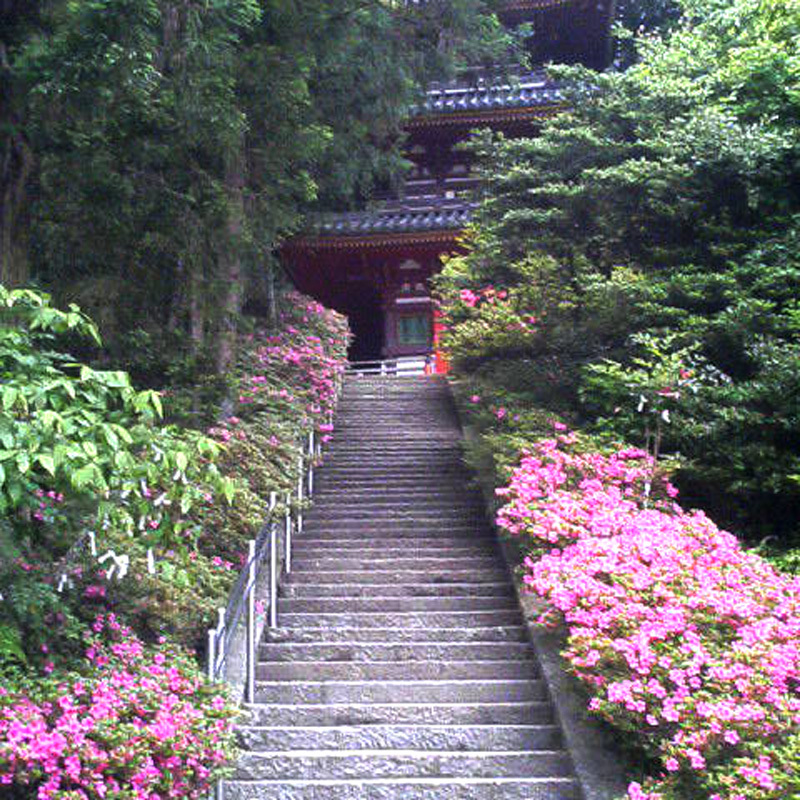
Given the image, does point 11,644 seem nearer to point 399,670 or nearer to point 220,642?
point 220,642

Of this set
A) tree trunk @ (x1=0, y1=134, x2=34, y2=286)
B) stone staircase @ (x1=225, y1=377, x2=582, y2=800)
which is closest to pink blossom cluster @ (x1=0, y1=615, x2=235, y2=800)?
stone staircase @ (x1=225, y1=377, x2=582, y2=800)

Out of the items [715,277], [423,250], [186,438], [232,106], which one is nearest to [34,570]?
[186,438]

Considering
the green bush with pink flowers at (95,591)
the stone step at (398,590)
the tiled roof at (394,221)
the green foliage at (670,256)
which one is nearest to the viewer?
the green bush with pink flowers at (95,591)

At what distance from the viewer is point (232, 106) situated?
6.95 m

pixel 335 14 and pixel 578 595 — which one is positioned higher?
pixel 335 14

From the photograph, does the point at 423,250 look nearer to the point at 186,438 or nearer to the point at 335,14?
the point at 335,14

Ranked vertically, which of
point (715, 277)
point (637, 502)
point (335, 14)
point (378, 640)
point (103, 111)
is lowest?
point (378, 640)

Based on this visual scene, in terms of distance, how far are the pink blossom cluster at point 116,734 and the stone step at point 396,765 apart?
2.05 ft

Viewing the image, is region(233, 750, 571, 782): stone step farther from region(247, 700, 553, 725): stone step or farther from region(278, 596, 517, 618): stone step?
region(278, 596, 517, 618): stone step

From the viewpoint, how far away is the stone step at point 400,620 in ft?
21.6

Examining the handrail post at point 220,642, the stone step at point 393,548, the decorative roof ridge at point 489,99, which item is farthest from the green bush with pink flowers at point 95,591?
the decorative roof ridge at point 489,99

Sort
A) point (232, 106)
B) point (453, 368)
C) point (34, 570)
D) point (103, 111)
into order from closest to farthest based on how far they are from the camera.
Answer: point (34, 570)
point (103, 111)
point (232, 106)
point (453, 368)

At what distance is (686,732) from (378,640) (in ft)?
8.66

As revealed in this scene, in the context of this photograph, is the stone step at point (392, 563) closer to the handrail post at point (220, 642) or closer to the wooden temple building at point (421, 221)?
the handrail post at point (220, 642)
